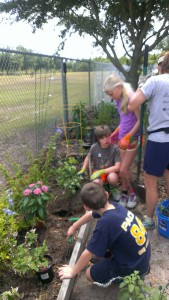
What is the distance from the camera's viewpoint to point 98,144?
11.4ft

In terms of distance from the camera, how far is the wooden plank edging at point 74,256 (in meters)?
2.10

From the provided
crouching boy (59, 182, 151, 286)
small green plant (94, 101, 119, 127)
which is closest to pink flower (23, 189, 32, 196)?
crouching boy (59, 182, 151, 286)

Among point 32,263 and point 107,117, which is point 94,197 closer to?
point 32,263

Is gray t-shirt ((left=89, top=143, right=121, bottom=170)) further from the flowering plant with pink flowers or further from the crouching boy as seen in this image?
the crouching boy

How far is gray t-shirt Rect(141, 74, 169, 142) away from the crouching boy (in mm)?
959

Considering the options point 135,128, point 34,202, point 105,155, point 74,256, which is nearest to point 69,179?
point 105,155

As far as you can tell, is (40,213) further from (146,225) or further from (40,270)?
(146,225)

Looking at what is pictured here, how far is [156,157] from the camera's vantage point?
2656mm

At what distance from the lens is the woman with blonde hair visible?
308 centimetres

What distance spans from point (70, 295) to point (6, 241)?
732 mm

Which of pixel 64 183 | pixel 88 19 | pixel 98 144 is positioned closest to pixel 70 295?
pixel 64 183

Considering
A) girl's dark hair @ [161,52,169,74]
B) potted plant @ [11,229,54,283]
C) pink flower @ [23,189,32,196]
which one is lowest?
potted plant @ [11,229,54,283]

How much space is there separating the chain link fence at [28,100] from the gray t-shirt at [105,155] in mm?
964

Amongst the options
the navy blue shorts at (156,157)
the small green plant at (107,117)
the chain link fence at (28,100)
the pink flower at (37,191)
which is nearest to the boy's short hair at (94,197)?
the pink flower at (37,191)
